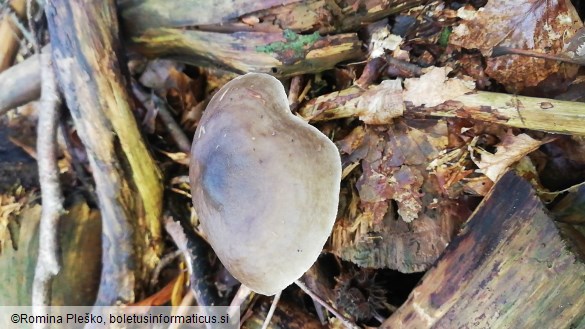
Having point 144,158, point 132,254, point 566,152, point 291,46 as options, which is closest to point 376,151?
point 291,46

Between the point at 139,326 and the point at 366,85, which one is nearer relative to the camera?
the point at 366,85

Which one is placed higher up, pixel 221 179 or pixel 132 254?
pixel 221 179

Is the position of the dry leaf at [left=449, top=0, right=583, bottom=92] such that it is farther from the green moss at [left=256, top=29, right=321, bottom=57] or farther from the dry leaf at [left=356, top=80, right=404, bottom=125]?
the green moss at [left=256, top=29, right=321, bottom=57]

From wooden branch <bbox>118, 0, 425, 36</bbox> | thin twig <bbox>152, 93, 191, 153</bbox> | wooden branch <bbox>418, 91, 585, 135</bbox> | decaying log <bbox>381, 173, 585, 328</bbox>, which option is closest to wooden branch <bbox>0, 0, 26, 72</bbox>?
thin twig <bbox>152, 93, 191, 153</bbox>

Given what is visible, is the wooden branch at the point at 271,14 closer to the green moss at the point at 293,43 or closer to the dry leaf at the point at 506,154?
the green moss at the point at 293,43

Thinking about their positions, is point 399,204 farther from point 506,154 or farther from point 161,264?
point 161,264

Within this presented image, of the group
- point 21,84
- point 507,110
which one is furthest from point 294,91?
point 21,84

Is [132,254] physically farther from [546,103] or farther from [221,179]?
[546,103]
